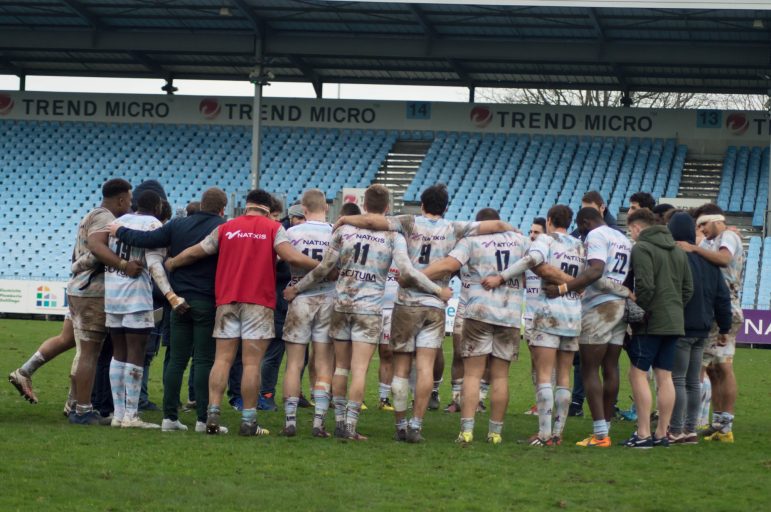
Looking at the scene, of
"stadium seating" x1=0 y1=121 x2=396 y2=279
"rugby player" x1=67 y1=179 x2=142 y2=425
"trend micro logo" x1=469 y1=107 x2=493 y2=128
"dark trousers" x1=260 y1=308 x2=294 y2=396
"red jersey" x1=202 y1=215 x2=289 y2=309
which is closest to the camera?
"red jersey" x1=202 y1=215 x2=289 y2=309

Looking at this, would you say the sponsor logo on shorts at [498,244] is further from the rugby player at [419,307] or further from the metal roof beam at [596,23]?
the metal roof beam at [596,23]

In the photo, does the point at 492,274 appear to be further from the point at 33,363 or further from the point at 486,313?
the point at 33,363

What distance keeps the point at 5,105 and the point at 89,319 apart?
34498mm

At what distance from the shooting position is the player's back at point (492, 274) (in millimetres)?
10195

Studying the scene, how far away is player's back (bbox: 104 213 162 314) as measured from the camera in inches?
413

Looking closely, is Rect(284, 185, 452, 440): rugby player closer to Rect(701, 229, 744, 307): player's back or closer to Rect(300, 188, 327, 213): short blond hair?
Rect(300, 188, 327, 213): short blond hair

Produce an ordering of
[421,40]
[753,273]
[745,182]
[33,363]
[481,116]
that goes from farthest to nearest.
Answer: [481,116]
[745,182]
[421,40]
[753,273]
[33,363]

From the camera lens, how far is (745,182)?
36.6m

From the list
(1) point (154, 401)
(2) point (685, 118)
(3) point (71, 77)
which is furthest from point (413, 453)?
(3) point (71, 77)

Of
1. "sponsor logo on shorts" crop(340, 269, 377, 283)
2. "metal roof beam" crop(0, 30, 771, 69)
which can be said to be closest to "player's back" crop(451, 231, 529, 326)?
"sponsor logo on shorts" crop(340, 269, 377, 283)

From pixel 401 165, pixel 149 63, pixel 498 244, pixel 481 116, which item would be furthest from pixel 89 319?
pixel 481 116

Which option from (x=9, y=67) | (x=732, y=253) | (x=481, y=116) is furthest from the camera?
(x=9, y=67)

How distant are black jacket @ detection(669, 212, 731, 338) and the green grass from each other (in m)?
1.06

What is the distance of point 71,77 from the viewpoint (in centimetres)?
4275
